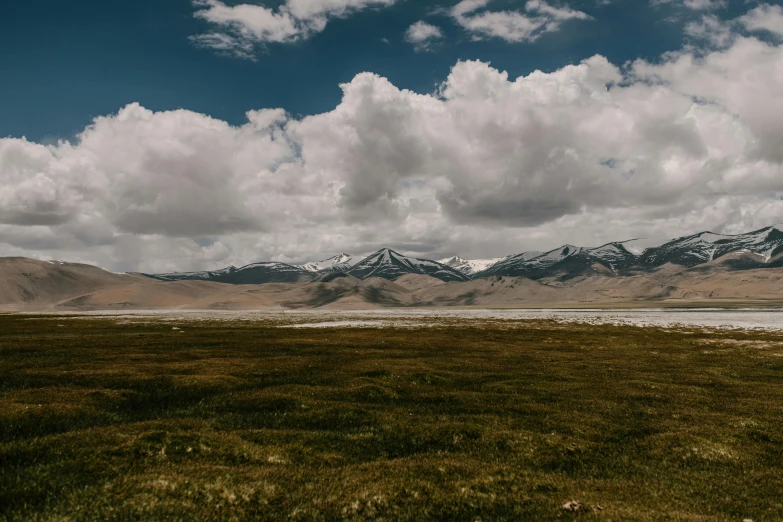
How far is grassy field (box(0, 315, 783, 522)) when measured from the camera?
12992 mm

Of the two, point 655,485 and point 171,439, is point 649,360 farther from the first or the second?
point 171,439

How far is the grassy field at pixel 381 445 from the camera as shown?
12992 mm

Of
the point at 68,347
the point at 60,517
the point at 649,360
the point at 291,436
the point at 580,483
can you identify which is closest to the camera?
the point at 60,517

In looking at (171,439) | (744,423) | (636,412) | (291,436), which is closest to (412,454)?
(291,436)

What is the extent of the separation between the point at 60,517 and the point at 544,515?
12847 millimetres

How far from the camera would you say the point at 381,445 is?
1952 centimetres

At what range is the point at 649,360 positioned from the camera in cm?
5275

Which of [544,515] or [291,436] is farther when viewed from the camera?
[291,436]

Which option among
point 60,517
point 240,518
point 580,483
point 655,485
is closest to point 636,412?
point 655,485

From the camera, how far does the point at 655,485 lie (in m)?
15.8

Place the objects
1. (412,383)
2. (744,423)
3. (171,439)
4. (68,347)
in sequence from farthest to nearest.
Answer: (68,347) → (412,383) → (744,423) → (171,439)

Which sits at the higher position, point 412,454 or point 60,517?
point 60,517

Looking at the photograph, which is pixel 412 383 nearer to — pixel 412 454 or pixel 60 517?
pixel 412 454

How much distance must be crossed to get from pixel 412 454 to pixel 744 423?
59.7 feet
